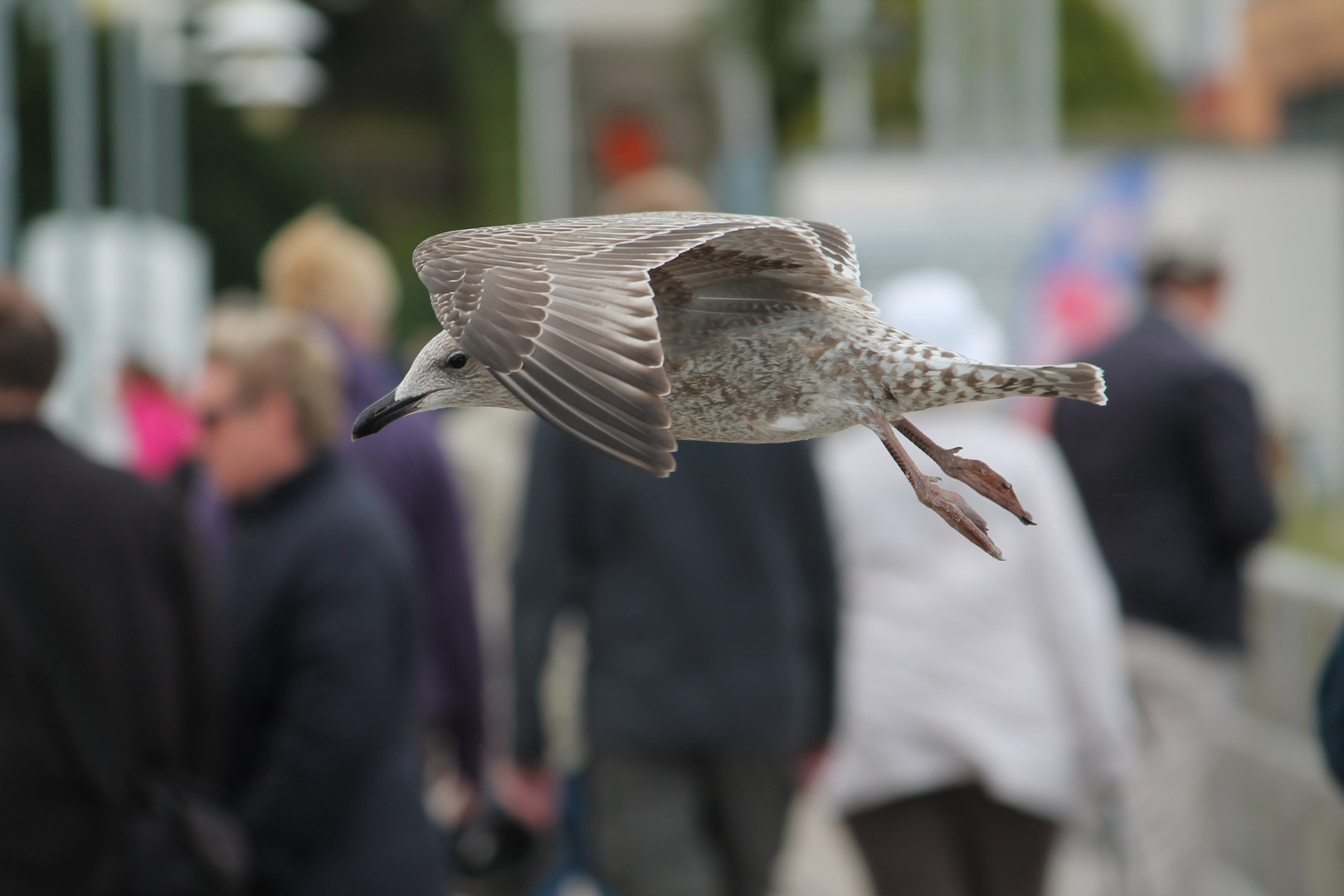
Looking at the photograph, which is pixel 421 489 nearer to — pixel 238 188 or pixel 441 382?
pixel 441 382

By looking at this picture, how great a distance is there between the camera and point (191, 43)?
12.0 meters

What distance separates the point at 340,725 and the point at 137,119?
838cm

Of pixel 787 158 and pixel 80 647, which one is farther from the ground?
pixel 787 158

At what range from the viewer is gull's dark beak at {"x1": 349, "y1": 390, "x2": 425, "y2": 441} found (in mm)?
1264

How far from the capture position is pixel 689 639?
11.6 ft

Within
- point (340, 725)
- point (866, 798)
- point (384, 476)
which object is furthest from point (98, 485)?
point (866, 798)

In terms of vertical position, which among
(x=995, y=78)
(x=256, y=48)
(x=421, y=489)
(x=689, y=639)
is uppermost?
(x=995, y=78)

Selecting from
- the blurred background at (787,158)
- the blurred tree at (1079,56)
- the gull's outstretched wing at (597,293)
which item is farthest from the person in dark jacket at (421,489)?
the blurred tree at (1079,56)

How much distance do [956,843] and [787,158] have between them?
9.60 m

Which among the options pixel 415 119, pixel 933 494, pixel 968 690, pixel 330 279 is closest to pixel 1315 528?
pixel 968 690

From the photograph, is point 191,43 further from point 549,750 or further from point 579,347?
point 579,347

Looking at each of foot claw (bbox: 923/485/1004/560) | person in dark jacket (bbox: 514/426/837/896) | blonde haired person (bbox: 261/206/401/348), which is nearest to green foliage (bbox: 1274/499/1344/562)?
person in dark jacket (bbox: 514/426/837/896)

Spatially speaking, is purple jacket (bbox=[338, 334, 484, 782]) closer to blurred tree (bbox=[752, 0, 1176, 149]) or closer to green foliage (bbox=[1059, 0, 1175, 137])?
blurred tree (bbox=[752, 0, 1176, 149])

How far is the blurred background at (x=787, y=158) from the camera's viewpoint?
22.8 feet
